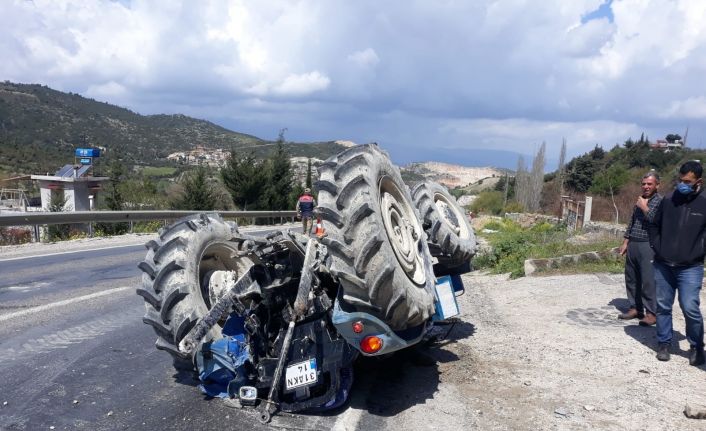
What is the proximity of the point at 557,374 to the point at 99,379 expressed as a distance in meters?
4.18

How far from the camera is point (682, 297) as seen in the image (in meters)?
5.62

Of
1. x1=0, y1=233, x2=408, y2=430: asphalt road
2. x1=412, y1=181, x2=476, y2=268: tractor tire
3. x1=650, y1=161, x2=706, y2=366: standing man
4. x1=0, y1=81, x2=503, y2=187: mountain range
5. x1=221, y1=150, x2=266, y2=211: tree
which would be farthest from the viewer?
x1=0, y1=81, x2=503, y2=187: mountain range

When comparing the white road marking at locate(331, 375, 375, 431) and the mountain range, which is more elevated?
the mountain range

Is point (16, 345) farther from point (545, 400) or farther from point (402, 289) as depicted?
point (545, 400)

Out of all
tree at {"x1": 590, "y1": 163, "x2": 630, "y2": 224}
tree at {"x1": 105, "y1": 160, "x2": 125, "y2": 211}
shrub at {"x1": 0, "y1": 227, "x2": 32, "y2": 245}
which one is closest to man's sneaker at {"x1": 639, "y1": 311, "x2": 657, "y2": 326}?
shrub at {"x1": 0, "y1": 227, "x2": 32, "y2": 245}

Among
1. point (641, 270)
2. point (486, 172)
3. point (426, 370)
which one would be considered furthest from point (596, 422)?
point (486, 172)

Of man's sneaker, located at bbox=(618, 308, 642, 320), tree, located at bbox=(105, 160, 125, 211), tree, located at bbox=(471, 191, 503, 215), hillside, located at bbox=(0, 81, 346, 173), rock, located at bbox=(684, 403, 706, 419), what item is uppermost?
hillside, located at bbox=(0, 81, 346, 173)

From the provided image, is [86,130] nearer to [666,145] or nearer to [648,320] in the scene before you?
[666,145]

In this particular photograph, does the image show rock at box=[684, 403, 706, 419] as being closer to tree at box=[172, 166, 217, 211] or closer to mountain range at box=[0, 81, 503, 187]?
tree at box=[172, 166, 217, 211]

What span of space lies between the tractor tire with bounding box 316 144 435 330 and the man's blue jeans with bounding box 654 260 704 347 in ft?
9.12

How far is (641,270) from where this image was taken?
7066mm

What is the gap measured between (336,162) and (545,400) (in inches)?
105

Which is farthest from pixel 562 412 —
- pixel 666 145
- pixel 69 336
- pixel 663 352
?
pixel 666 145

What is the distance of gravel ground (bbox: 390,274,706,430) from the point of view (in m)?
4.38
